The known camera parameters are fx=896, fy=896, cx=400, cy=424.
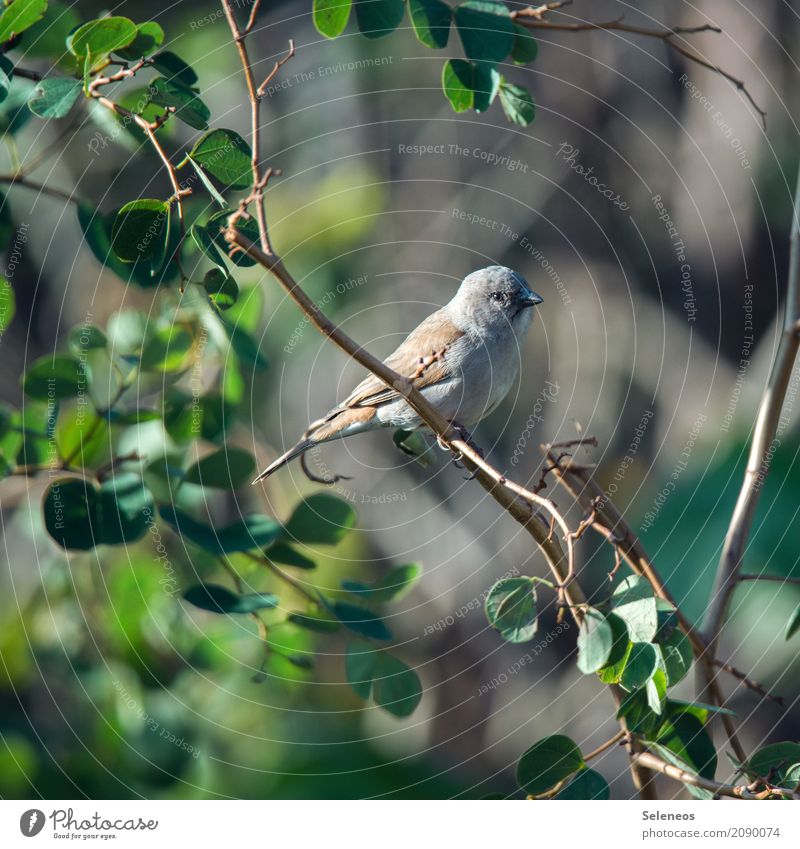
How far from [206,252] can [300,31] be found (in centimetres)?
170

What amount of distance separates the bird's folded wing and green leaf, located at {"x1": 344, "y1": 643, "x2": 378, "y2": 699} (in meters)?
0.45

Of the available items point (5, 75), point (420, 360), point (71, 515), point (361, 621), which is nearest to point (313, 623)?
point (361, 621)

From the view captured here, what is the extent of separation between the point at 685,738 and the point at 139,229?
0.95m

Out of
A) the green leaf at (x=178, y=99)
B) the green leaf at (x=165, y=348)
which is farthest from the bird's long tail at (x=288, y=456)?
the green leaf at (x=178, y=99)

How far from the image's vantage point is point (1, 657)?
174cm

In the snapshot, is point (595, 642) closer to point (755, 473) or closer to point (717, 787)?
point (717, 787)

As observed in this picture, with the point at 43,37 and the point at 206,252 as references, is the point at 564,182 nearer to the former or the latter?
the point at 43,37

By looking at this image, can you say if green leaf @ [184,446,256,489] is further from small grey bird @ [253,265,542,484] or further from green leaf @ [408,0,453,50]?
green leaf @ [408,0,453,50]

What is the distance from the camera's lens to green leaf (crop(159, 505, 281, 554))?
1390mm

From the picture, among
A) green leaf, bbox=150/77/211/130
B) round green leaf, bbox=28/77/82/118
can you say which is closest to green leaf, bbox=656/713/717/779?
green leaf, bbox=150/77/211/130

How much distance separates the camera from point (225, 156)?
113 centimetres

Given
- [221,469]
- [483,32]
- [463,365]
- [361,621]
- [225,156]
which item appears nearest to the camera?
[225,156]

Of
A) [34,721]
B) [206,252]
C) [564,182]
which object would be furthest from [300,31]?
[34,721]
